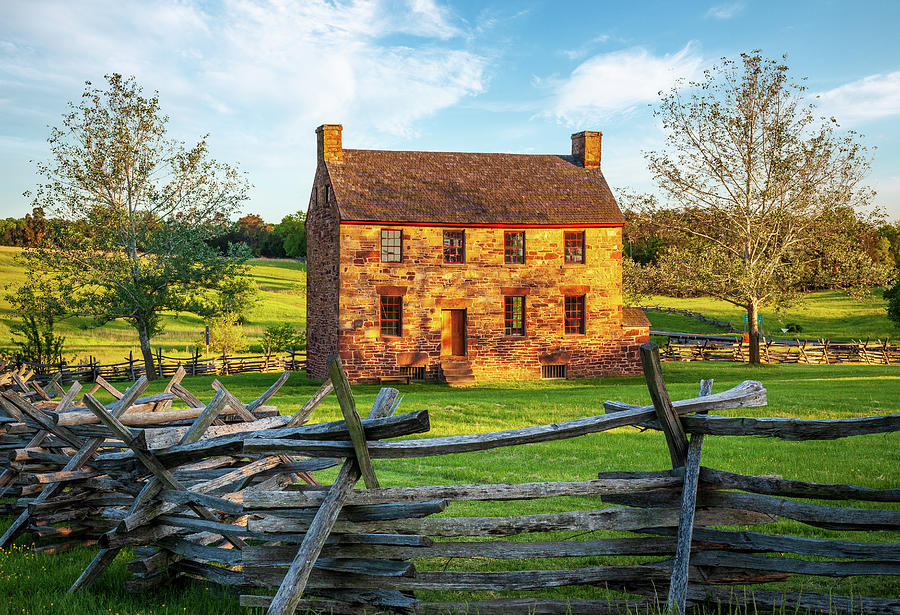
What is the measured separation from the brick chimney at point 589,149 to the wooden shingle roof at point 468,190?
1.11 feet

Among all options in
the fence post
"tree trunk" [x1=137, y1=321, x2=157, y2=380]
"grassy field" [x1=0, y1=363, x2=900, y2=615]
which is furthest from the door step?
the fence post

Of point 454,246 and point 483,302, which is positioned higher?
point 454,246

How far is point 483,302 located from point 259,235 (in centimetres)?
9282

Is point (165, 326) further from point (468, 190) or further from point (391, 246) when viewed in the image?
point (468, 190)

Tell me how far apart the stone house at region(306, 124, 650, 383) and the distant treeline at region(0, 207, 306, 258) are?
4680cm

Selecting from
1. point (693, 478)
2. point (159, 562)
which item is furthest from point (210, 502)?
point (693, 478)

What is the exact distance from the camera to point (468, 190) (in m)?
29.2

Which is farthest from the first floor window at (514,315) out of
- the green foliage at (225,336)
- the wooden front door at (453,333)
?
the green foliage at (225,336)

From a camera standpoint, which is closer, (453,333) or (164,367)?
(453,333)

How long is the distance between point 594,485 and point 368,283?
22491mm

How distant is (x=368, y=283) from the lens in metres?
27.0

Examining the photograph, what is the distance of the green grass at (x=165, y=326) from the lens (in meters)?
41.4

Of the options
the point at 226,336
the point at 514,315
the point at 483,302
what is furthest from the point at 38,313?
the point at 514,315

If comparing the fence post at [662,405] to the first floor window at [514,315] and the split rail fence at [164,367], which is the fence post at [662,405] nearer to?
the first floor window at [514,315]
